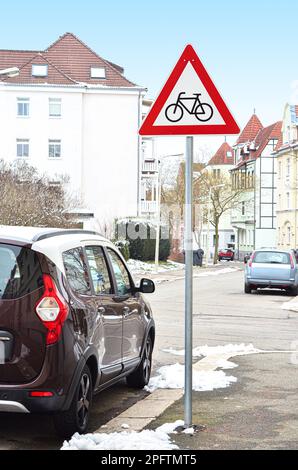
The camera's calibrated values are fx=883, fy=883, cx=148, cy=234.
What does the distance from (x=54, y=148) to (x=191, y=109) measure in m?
56.7

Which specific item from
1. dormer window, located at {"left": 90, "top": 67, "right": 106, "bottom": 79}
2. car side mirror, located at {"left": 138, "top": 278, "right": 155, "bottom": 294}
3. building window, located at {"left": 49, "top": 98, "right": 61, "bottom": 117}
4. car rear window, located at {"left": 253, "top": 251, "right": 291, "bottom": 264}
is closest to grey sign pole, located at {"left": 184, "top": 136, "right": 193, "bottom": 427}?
car side mirror, located at {"left": 138, "top": 278, "right": 155, "bottom": 294}

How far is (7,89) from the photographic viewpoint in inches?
2438

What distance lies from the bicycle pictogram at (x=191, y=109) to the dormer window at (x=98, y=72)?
58.6m

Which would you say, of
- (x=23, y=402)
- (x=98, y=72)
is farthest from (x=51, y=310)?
(x=98, y=72)

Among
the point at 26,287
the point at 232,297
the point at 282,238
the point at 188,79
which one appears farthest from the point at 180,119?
the point at 282,238

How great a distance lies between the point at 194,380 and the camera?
920 centimetres

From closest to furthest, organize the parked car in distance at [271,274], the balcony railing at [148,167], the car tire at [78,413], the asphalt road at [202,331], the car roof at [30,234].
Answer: the car tire at [78,413], the car roof at [30,234], the asphalt road at [202,331], the parked car in distance at [271,274], the balcony railing at [148,167]

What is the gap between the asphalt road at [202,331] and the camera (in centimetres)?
683

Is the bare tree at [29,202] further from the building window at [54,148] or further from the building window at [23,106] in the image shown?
the building window at [23,106]

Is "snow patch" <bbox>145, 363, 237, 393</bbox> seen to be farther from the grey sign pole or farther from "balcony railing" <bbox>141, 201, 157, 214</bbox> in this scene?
"balcony railing" <bbox>141, 201, 157, 214</bbox>

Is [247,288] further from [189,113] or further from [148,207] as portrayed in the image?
[148,207]

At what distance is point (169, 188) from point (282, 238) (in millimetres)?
16665

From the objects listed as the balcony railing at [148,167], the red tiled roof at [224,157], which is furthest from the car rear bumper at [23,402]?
the red tiled roof at [224,157]
